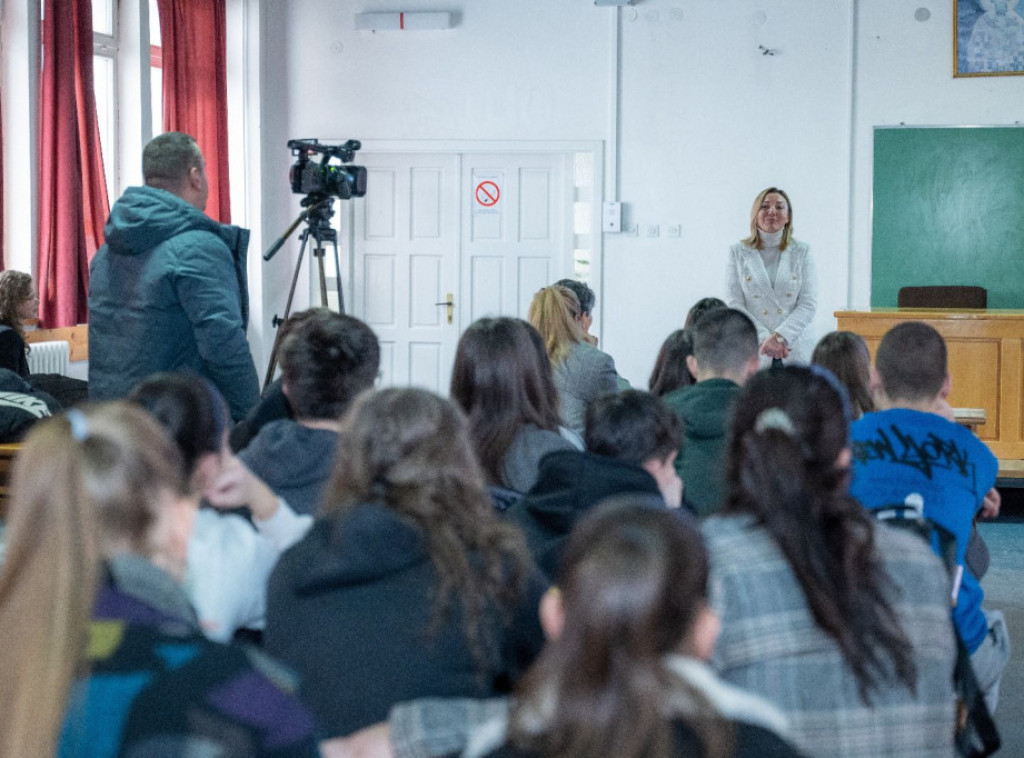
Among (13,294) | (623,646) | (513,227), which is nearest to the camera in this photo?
(623,646)

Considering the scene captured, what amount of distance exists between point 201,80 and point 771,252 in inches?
155

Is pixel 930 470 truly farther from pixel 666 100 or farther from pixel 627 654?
pixel 666 100

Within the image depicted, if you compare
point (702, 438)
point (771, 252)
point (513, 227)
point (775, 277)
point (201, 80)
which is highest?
point (201, 80)

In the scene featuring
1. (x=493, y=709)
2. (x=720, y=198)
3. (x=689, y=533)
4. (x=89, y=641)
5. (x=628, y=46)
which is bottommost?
(x=493, y=709)

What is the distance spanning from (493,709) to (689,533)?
55 cm

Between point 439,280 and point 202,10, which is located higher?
point 202,10

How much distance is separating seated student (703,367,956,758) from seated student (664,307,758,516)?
99cm

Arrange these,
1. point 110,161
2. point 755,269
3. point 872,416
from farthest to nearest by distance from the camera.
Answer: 1. point 110,161
2. point 755,269
3. point 872,416

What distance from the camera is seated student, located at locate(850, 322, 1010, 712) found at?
7.99ft

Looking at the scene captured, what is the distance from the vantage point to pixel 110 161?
282 inches

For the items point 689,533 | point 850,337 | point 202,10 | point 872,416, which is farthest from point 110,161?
point 689,533

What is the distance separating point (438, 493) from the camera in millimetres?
1644

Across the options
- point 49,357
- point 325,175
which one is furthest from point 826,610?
point 49,357

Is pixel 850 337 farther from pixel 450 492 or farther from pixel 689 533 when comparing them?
pixel 689 533
